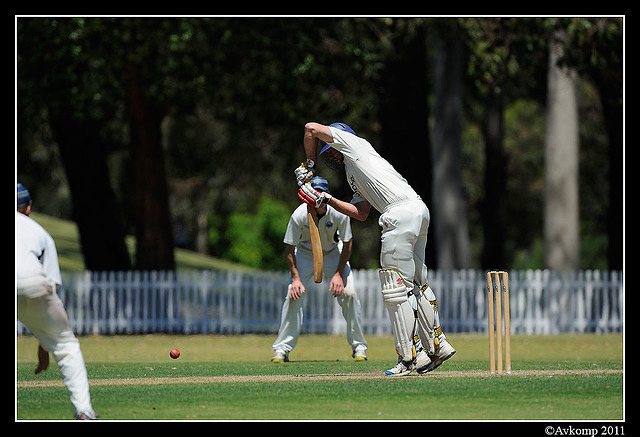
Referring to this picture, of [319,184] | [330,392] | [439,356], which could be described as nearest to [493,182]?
[319,184]

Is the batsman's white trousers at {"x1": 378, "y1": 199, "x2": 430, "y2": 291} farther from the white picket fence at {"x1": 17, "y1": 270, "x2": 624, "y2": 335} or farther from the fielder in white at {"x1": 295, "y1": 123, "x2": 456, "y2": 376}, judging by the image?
the white picket fence at {"x1": 17, "y1": 270, "x2": 624, "y2": 335}

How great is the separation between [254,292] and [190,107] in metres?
3.93

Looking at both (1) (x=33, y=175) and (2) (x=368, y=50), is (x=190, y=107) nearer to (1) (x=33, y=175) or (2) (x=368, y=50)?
(2) (x=368, y=50)

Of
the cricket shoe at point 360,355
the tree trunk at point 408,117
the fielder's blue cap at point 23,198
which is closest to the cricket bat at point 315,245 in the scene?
the cricket shoe at point 360,355

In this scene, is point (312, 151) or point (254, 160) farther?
point (254, 160)

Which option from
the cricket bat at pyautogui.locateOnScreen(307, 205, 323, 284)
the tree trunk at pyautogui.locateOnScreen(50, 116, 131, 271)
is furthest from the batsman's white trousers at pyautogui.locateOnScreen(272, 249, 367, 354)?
the tree trunk at pyautogui.locateOnScreen(50, 116, 131, 271)

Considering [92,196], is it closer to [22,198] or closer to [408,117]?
[408,117]

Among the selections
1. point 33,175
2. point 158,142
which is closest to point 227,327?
point 158,142

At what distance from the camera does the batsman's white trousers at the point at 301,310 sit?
1294cm

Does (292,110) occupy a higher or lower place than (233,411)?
higher

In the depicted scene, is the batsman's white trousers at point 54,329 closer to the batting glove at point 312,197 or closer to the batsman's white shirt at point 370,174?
the batting glove at point 312,197

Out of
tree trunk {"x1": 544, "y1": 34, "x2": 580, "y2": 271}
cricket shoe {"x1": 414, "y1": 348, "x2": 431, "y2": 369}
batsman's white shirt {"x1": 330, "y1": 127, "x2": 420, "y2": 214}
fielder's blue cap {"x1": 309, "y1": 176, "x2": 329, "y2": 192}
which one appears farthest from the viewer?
tree trunk {"x1": 544, "y1": 34, "x2": 580, "y2": 271}

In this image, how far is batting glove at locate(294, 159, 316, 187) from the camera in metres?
10.3

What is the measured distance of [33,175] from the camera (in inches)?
1612
